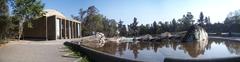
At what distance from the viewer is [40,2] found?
157 ft

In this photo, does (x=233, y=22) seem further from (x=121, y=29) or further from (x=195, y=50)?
(x=195, y=50)

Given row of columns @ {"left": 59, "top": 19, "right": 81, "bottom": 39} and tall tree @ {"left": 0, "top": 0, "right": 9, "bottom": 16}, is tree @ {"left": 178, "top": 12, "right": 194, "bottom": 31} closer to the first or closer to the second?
row of columns @ {"left": 59, "top": 19, "right": 81, "bottom": 39}

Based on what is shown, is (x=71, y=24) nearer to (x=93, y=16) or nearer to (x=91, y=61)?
(x=93, y=16)

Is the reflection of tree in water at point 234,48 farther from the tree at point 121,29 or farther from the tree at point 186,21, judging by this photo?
the tree at point 121,29

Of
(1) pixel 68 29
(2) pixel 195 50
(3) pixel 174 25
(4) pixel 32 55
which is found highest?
(3) pixel 174 25

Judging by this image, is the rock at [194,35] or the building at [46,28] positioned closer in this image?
the rock at [194,35]

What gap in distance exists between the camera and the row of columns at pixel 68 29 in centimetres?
6294

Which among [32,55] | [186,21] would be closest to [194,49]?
[32,55]

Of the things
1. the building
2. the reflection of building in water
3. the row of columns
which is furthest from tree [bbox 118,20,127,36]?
the reflection of building in water

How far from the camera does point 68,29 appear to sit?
6562cm

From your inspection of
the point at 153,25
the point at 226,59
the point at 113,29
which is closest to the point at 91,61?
the point at 226,59

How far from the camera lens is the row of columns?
206 feet

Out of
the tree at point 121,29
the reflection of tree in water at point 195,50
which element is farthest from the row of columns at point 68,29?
the reflection of tree in water at point 195,50

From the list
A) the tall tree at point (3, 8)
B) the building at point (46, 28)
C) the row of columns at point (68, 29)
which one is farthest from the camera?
the row of columns at point (68, 29)
